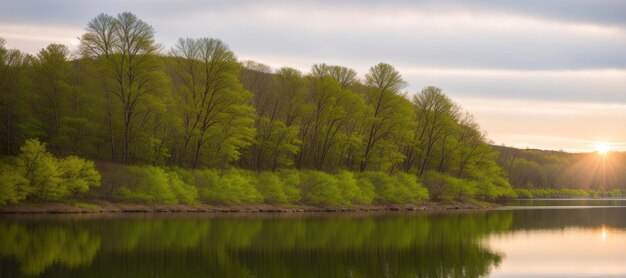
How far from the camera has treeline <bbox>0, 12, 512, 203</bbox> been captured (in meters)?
67.4

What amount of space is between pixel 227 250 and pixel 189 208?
33.0 m

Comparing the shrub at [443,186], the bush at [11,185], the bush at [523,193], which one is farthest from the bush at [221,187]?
the bush at [523,193]

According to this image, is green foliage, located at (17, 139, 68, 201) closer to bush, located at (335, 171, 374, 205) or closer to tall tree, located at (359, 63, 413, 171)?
bush, located at (335, 171, 374, 205)

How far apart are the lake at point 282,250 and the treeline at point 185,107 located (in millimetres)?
19895

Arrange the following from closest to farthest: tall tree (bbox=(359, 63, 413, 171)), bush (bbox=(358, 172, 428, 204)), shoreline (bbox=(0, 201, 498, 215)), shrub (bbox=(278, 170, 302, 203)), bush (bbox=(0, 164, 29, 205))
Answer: bush (bbox=(0, 164, 29, 205))
shoreline (bbox=(0, 201, 498, 215))
shrub (bbox=(278, 170, 302, 203))
bush (bbox=(358, 172, 428, 204))
tall tree (bbox=(359, 63, 413, 171))

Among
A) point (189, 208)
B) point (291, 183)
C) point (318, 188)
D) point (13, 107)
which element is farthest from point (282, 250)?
point (318, 188)

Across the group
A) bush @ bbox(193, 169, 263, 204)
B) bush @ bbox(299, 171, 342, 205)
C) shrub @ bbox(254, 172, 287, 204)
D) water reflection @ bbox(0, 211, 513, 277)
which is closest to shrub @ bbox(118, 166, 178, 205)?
bush @ bbox(193, 169, 263, 204)

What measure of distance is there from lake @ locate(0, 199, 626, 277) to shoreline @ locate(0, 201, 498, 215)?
15.0 feet

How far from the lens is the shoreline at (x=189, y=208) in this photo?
54.8 metres

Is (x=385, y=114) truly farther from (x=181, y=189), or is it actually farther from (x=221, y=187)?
(x=181, y=189)

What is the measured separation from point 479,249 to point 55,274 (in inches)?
877

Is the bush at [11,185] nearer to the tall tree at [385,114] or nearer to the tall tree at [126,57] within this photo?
the tall tree at [126,57]

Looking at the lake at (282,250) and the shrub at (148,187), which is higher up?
the shrub at (148,187)

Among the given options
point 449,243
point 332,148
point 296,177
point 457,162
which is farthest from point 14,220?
point 457,162
